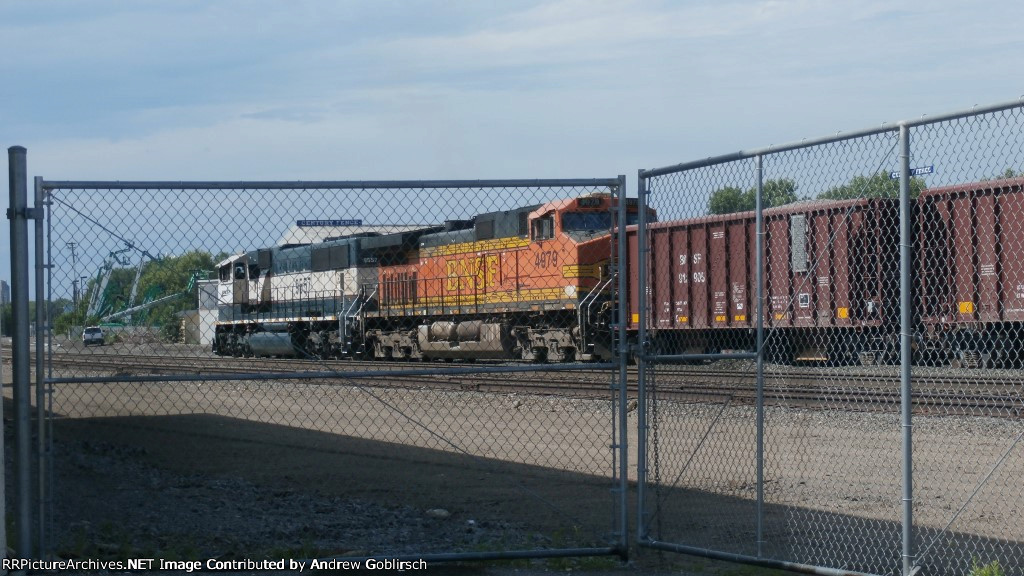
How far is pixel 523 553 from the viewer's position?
5871mm

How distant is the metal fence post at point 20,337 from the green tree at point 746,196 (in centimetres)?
398

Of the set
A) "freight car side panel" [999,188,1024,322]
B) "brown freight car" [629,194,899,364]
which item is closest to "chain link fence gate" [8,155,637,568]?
"brown freight car" [629,194,899,364]

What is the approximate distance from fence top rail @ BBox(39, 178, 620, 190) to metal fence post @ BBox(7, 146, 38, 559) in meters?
0.15

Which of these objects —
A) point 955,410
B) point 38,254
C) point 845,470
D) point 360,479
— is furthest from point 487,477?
point 955,410

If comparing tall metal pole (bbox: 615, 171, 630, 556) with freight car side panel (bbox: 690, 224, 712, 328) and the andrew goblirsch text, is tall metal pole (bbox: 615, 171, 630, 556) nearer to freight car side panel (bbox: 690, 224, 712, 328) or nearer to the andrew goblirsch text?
the andrew goblirsch text

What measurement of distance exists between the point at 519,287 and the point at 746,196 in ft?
52.1

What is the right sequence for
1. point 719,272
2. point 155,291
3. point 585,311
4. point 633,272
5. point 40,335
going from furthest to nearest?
point 633,272 → point 585,311 → point 719,272 → point 155,291 → point 40,335

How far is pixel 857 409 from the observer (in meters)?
10.1

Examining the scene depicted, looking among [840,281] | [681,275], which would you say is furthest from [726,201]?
[681,275]

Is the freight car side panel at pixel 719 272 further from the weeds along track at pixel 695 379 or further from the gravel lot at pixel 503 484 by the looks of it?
the gravel lot at pixel 503 484

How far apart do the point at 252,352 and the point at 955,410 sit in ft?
25.5

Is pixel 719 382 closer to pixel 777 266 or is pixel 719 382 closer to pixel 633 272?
pixel 777 266

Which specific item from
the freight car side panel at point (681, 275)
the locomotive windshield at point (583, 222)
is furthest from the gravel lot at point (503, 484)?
the locomotive windshield at point (583, 222)

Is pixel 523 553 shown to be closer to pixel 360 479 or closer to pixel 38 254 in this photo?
pixel 38 254
